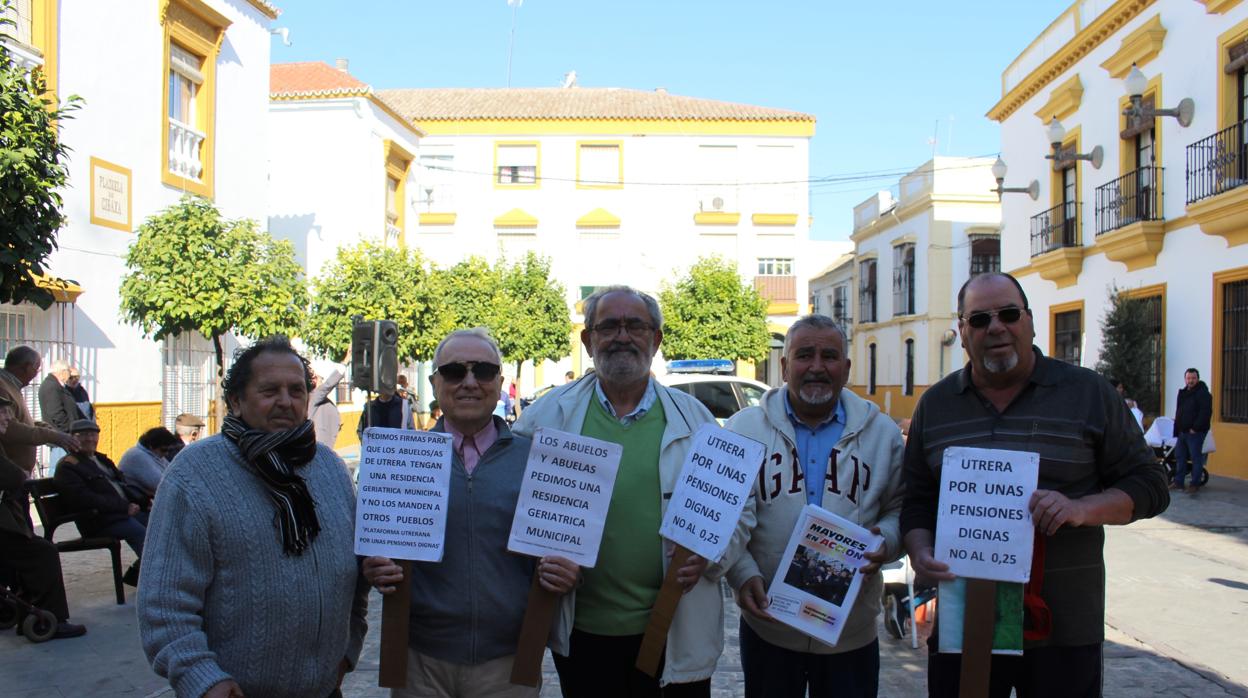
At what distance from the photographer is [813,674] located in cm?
352

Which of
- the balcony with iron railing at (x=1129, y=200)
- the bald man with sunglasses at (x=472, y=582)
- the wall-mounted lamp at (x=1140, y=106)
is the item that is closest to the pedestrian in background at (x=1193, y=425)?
the wall-mounted lamp at (x=1140, y=106)

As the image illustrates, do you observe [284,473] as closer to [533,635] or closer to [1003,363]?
[533,635]

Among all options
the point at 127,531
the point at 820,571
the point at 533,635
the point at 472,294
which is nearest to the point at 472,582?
the point at 533,635

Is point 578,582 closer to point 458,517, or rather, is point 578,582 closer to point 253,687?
point 458,517

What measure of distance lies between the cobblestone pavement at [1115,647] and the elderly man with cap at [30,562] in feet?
0.84

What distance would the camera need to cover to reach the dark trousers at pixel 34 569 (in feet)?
22.7

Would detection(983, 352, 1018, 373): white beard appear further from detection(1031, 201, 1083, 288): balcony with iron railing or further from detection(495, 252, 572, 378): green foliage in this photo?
detection(495, 252, 572, 378): green foliage

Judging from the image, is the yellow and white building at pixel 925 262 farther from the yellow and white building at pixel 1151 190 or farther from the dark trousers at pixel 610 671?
the dark trousers at pixel 610 671

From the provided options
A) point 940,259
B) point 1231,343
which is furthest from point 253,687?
point 940,259

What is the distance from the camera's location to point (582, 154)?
43.8 metres

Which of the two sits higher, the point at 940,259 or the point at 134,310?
the point at 940,259

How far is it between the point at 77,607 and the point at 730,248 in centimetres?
3700

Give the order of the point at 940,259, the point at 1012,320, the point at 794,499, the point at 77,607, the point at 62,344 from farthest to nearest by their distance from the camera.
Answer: the point at 940,259 < the point at 62,344 < the point at 77,607 < the point at 794,499 < the point at 1012,320

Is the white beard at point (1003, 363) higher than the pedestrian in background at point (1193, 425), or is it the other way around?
the white beard at point (1003, 363)
